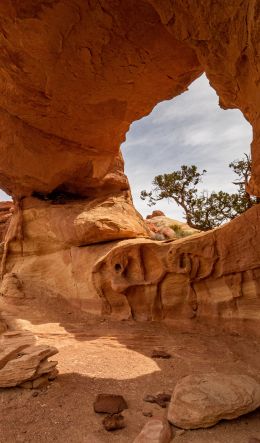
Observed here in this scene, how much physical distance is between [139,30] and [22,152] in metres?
5.22

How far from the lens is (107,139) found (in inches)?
362

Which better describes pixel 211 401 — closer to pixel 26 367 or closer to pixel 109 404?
pixel 109 404

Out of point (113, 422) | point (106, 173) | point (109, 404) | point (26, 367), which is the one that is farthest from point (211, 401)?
point (106, 173)

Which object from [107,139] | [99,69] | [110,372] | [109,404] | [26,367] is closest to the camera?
[109,404]

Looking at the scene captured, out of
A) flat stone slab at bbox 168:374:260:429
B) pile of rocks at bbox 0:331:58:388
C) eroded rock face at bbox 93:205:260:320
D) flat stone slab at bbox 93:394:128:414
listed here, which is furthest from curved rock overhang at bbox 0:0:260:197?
pile of rocks at bbox 0:331:58:388

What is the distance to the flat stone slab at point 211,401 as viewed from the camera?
3.27 meters

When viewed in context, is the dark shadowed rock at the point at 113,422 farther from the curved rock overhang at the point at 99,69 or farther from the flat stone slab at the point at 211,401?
the curved rock overhang at the point at 99,69

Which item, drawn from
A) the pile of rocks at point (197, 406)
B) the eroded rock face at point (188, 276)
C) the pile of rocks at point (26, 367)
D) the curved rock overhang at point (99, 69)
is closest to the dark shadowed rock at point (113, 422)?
the pile of rocks at point (197, 406)

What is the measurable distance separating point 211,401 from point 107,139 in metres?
7.53

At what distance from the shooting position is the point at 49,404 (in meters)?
3.88

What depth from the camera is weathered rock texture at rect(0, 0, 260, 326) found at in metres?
4.30

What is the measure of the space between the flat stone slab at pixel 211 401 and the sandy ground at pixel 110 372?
12 centimetres

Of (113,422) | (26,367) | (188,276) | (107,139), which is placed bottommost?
(113,422)

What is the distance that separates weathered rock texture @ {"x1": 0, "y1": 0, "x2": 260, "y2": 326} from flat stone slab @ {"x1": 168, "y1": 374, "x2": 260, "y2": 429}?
7.65 ft
